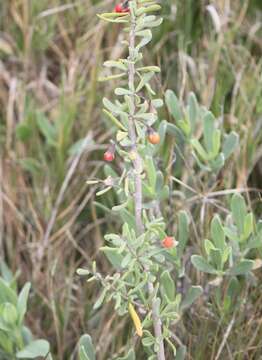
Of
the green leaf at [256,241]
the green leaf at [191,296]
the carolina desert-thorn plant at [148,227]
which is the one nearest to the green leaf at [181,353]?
the carolina desert-thorn plant at [148,227]

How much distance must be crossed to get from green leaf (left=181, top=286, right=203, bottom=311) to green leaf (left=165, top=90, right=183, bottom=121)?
15.6 inches

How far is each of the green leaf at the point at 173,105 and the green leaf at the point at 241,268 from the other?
1.22ft

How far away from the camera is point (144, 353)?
1.59 meters

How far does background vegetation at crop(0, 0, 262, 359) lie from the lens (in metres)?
1.69

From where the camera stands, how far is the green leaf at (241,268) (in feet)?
4.94

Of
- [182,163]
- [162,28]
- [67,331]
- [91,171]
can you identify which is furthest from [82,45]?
[67,331]

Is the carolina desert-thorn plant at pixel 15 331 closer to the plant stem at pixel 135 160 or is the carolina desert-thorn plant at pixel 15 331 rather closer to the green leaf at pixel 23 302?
the green leaf at pixel 23 302

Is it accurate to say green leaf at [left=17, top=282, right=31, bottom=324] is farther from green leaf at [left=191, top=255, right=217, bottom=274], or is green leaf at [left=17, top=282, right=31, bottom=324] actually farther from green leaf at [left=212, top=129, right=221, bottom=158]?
green leaf at [left=212, top=129, right=221, bottom=158]

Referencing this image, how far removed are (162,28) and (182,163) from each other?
48 centimetres

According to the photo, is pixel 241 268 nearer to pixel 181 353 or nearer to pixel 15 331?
pixel 181 353

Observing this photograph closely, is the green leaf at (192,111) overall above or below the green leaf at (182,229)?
above

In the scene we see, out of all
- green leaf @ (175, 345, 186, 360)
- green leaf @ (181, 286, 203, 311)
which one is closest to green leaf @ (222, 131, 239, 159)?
green leaf @ (181, 286, 203, 311)

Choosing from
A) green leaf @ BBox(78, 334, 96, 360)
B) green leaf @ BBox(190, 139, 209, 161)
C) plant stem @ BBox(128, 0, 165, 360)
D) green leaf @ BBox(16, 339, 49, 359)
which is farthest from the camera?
green leaf @ BBox(190, 139, 209, 161)

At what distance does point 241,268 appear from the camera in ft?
4.98
